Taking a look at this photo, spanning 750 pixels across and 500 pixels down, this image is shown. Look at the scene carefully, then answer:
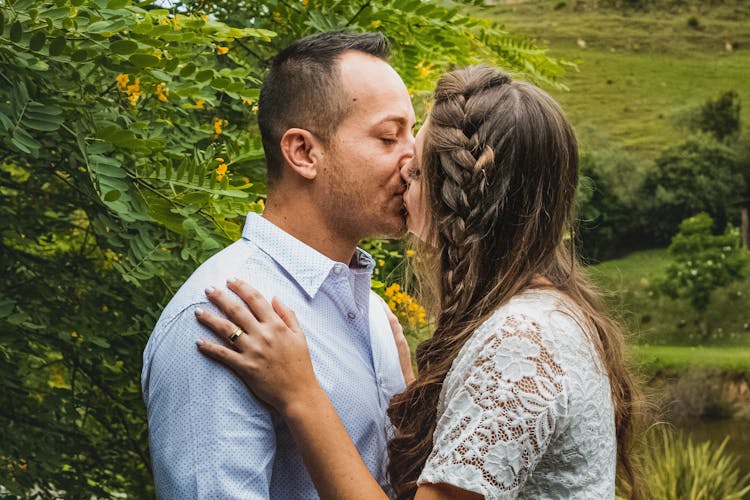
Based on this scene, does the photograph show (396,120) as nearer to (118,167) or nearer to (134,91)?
(118,167)

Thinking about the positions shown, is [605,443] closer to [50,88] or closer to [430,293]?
[430,293]

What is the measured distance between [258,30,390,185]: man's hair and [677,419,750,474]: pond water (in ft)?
34.9

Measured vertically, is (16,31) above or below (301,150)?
above

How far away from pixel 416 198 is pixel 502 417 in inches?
23.0

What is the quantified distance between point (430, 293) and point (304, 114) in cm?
51

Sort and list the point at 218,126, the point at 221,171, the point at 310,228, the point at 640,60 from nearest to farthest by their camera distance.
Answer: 1. the point at 310,228
2. the point at 221,171
3. the point at 218,126
4. the point at 640,60

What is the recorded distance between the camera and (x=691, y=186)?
50.4 feet

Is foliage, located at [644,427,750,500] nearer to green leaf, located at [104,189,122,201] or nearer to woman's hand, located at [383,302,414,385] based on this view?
woman's hand, located at [383,302,414,385]

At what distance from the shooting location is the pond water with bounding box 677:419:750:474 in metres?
11.5

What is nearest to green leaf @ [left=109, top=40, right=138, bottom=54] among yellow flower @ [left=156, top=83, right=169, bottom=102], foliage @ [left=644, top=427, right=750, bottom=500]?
yellow flower @ [left=156, top=83, right=169, bottom=102]

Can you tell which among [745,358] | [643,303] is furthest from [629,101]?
[745,358]

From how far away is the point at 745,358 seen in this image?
13.1 metres

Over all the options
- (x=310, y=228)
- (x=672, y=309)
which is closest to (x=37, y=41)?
(x=310, y=228)

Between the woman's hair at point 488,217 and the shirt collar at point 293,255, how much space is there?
25 centimetres
